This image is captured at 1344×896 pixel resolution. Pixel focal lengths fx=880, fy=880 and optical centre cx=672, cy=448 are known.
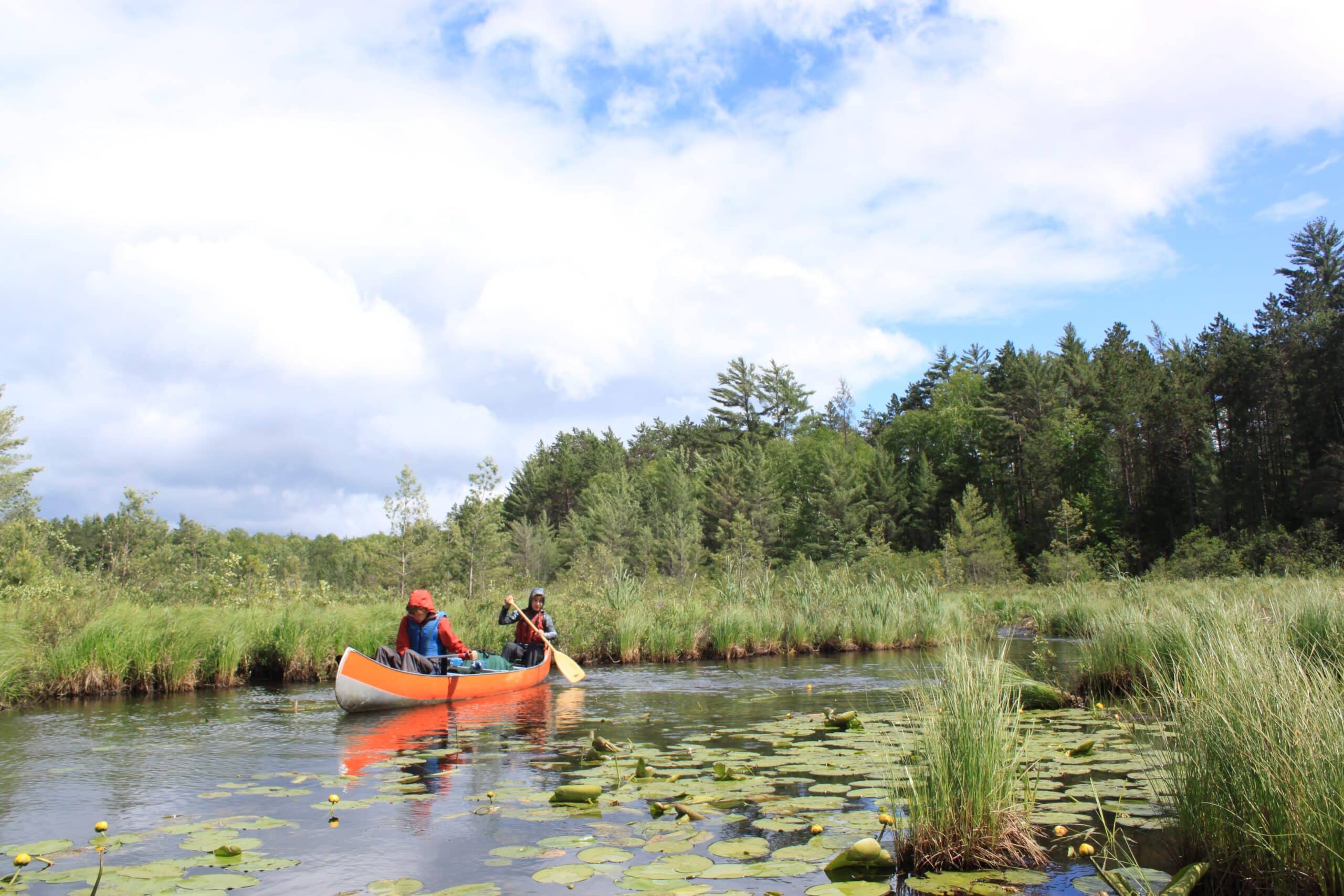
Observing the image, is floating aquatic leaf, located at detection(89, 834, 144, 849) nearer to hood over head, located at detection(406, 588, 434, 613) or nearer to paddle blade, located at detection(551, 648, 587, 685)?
hood over head, located at detection(406, 588, 434, 613)

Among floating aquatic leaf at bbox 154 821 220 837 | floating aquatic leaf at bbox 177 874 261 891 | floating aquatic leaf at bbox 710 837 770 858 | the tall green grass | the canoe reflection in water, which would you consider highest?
the tall green grass

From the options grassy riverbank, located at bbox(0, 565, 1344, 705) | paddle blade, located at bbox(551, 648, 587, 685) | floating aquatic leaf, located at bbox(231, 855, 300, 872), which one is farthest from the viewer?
paddle blade, located at bbox(551, 648, 587, 685)

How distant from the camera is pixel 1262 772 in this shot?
3.83m

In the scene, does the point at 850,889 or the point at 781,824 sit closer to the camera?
the point at 850,889

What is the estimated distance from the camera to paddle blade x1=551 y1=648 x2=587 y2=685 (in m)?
14.6

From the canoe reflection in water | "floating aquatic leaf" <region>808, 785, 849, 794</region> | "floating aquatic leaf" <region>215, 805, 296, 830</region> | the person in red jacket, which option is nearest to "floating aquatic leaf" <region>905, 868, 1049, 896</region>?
"floating aquatic leaf" <region>808, 785, 849, 794</region>

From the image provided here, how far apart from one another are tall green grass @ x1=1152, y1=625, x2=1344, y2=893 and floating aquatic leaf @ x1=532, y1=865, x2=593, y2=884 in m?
3.05

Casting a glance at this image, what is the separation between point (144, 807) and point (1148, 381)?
191 feet

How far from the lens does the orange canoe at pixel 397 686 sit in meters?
11.1

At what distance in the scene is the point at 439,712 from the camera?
1193 cm

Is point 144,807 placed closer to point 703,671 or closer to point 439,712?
point 439,712

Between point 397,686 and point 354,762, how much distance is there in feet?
11.2

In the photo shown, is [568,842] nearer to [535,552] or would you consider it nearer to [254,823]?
[254,823]

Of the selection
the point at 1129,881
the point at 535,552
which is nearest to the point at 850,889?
the point at 1129,881
